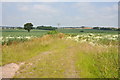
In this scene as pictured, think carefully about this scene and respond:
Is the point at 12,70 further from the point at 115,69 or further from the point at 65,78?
the point at 115,69

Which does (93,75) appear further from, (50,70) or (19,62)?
(19,62)

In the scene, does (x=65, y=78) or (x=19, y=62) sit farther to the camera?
(x=19, y=62)

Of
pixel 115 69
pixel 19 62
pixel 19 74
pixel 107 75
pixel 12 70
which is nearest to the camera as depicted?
pixel 107 75

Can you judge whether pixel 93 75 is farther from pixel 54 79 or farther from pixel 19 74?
pixel 19 74

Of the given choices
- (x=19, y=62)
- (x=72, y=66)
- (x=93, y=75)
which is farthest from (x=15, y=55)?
(x=93, y=75)

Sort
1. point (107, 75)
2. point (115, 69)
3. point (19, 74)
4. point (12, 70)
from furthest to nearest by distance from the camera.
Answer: point (12, 70)
point (19, 74)
point (115, 69)
point (107, 75)

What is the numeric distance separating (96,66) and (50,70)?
1.60 metres

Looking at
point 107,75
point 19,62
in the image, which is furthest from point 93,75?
point 19,62

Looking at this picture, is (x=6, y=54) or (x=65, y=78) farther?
(x=6, y=54)

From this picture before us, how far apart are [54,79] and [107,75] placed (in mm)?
1541

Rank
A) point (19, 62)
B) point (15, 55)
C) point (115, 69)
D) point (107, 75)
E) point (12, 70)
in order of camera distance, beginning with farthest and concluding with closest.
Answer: point (15, 55), point (19, 62), point (12, 70), point (115, 69), point (107, 75)

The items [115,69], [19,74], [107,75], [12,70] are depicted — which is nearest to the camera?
[107,75]

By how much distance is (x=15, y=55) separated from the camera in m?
7.23

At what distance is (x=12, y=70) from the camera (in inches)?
206
